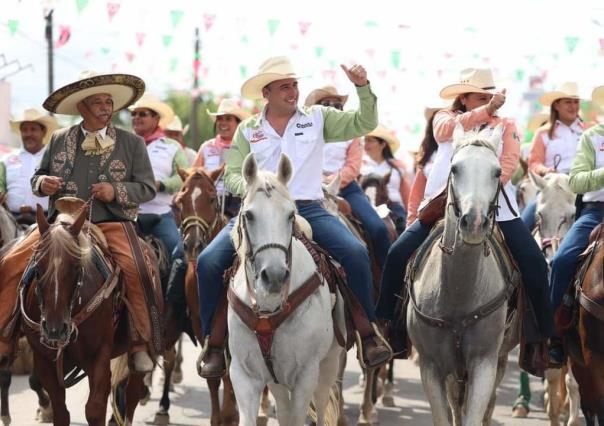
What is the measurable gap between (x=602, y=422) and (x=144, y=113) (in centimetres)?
716

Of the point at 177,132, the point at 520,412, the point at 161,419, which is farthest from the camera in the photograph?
the point at 177,132

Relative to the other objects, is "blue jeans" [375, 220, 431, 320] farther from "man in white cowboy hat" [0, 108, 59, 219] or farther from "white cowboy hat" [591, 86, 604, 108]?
"man in white cowboy hat" [0, 108, 59, 219]

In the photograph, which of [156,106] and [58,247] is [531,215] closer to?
[156,106]

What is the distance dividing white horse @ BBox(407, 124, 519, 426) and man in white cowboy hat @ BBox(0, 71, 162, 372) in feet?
7.42

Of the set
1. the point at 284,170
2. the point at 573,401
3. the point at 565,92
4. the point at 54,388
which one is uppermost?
the point at 284,170

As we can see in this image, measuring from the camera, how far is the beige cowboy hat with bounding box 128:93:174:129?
559 inches

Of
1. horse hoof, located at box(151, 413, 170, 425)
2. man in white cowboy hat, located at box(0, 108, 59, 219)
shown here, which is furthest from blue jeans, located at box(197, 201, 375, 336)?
man in white cowboy hat, located at box(0, 108, 59, 219)

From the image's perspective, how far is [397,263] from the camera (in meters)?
9.51

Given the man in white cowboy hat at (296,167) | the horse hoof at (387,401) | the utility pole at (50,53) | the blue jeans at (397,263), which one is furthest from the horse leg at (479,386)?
the utility pole at (50,53)

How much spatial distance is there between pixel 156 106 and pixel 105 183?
5.26 m

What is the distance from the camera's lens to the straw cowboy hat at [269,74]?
898cm

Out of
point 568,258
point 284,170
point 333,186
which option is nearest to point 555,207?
point 333,186

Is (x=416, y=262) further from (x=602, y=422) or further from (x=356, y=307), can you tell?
(x=602, y=422)

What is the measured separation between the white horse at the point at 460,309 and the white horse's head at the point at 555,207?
3.77 meters
